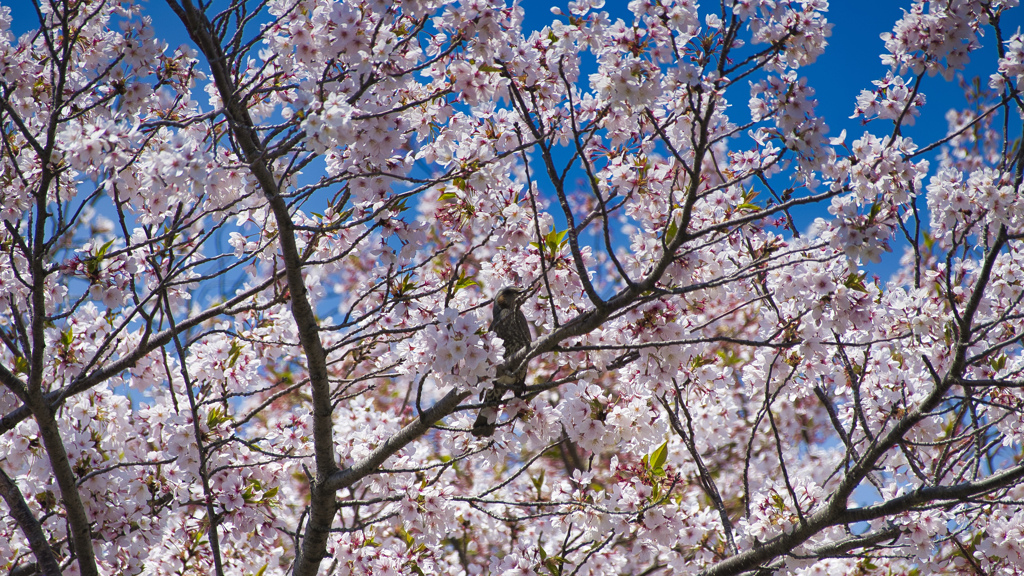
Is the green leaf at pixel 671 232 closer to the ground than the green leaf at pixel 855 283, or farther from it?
farther from it

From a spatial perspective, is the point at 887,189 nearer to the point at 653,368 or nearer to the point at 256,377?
the point at 653,368

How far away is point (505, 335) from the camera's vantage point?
366cm

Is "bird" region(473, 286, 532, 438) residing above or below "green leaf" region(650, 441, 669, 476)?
above

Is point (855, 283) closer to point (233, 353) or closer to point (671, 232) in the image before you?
point (671, 232)

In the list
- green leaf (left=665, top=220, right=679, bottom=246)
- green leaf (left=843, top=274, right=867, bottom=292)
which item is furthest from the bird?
green leaf (left=843, top=274, right=867, bottom=292)

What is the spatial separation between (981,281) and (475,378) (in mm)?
2292

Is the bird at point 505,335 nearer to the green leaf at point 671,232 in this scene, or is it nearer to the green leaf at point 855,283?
the green leaf at point 671,232

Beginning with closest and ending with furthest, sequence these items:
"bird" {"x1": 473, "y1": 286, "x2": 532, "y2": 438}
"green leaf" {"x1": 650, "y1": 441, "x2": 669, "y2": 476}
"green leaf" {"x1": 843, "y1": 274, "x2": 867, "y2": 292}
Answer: "green leaf" {"x1": 843, "y1": 274, "x2": 867, "y2": 292} < "bird" {"x1": 473, "y1": 286, "x2": 532, "y2": 438} < "green leaf" {"x1": 650, "y1": 441, "x2": 669, "y2": 476}

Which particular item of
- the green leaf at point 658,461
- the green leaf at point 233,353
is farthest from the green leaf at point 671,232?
the green leaf at point 233,353

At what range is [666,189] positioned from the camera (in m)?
3.14

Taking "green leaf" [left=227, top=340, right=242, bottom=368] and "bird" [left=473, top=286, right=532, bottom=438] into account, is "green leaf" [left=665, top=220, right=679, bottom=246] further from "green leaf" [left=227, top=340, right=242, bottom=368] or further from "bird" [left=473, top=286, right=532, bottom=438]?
"green leaf" [left=227, top=340, right=242, bottom=368]

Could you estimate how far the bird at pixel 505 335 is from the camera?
310cm

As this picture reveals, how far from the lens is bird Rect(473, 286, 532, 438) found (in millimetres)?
3098

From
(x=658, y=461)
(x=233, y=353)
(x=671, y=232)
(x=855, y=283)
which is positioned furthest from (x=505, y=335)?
(x=855, y=283)
